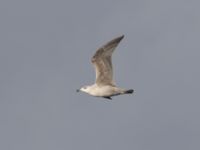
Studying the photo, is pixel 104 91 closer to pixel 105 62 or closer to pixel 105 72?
pixel 105 72

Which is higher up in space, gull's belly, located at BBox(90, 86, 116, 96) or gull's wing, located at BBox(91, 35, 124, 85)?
gull's wing, located at BBox(91, 35, 124, 85)

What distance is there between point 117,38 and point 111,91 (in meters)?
3.42

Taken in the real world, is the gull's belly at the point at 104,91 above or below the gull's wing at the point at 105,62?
below

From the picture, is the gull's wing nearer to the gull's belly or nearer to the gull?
the gull

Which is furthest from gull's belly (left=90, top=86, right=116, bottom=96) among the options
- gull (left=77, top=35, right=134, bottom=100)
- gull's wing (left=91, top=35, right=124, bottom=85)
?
gull's wing (left=91, top=35, right=124, bottom=85)

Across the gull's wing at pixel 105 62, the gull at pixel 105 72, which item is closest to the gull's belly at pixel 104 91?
the gull at pixel 105 72

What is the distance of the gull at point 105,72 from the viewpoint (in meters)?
65.7

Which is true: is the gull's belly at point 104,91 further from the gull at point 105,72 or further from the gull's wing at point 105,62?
the gull's wing at point 105,62

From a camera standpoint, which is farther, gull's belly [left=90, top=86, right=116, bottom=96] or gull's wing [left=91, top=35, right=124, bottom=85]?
gull's belly [left=90, top=86, right=116, bottom=96]

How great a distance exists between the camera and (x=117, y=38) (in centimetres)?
6512

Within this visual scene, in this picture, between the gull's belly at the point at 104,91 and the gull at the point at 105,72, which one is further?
the gull's belly at the point at 104,91

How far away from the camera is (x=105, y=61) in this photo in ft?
216

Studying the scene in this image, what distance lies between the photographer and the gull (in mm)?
65688

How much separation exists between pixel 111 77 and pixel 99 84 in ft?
3.22
